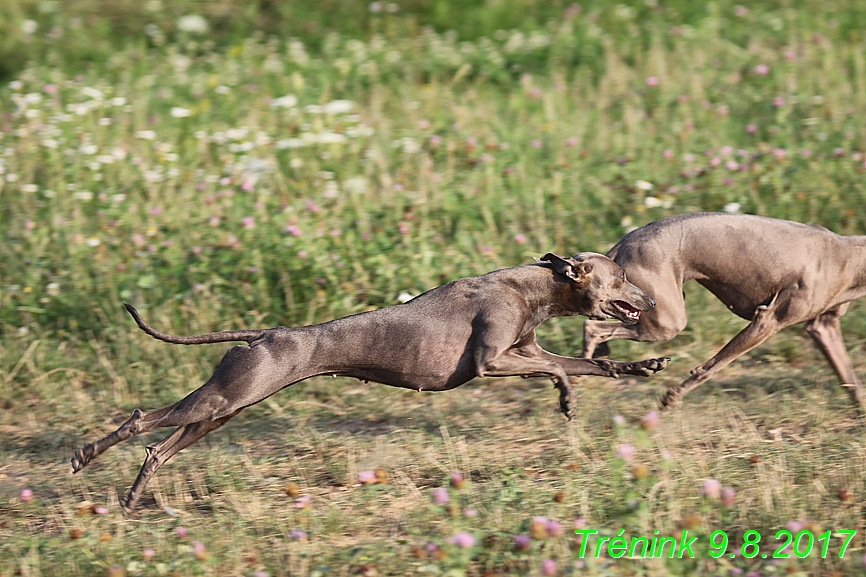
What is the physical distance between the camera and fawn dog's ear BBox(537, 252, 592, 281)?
4.95 metres

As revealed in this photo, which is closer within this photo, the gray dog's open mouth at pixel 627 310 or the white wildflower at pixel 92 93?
the gray dog's open mouth at pixel 627 310

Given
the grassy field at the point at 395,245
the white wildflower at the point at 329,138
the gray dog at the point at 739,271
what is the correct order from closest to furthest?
the grassy field at the point at 395,245 < the gray dog at the point at 739,271 < the white wildflower at the point at 329,138

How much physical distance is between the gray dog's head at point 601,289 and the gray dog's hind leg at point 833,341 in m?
1.27

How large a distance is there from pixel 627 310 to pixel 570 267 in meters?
0.39

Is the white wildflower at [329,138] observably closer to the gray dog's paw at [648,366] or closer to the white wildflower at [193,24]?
the white wildflower at [193,24]

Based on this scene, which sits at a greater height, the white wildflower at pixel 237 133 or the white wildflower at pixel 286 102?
the white wildflower at pixel 286 102

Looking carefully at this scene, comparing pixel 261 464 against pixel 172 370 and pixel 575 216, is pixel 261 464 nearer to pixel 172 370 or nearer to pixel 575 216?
pixel 172 370

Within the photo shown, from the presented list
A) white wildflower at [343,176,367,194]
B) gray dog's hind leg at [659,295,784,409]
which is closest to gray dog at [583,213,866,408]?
gray dog's hind leg at [659,295,784,409]

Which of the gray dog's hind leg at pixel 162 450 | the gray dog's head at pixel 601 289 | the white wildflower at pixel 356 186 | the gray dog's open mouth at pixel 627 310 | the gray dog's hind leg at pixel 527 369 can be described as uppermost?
the gray dog's head at pixel 601 289

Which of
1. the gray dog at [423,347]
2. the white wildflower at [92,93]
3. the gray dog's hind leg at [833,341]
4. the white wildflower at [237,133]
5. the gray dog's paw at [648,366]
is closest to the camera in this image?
the gray dog at [423,347]

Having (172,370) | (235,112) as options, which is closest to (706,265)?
(172,370)

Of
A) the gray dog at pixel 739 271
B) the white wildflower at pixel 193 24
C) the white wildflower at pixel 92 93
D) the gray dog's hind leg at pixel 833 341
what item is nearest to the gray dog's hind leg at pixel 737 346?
the gray dog at pixel 739 271

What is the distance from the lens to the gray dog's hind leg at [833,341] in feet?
19.2

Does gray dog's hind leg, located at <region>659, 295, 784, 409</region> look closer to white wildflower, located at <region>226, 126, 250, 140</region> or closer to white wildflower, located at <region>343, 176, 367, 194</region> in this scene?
white wildflower, located at <region>343, 176, 367, 194</region>
